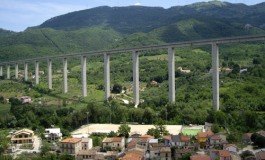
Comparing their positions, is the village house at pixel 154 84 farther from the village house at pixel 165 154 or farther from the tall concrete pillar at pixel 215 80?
the village house at pixel 165 154

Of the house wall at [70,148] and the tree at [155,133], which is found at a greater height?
the tree at [155,133]

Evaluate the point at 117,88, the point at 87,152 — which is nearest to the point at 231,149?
the point at 87,152

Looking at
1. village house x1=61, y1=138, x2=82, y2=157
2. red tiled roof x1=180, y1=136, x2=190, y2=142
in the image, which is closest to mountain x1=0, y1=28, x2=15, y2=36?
village house x1=61, y1=138, x2=82, y2=157

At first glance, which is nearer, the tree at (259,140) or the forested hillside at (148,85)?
the tree at (259,140)

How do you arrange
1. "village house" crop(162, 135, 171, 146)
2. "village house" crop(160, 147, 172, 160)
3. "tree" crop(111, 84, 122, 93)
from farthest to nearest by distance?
"tree" crop(111, 84, 122, 93), "village house" crop(162, 135, 171, 146), "village house" crop(160, 147, 172, 160)

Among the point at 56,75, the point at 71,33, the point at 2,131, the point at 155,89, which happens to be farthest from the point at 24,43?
the point at 2,131

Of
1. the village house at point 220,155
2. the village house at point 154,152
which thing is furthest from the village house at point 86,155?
the village house at point 220,155

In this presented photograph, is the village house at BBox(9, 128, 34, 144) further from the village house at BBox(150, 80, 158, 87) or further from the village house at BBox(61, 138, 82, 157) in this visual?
the village house at BBox(150, 80, 158, 87)

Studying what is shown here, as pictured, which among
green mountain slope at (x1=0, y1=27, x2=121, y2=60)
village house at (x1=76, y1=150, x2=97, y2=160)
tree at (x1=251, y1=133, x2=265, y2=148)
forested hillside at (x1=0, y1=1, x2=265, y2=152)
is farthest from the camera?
green mountain slope at (x1=0, y1=27, x2=121, y2=60)

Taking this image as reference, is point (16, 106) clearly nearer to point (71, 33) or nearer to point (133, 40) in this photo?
point (133, 40)

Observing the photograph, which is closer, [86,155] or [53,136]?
[86,155]

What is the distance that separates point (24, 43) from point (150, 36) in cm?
2950

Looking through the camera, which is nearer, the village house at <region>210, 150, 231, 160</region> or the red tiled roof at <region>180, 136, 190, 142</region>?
the village house at <region>210, 150, 231, 160</region>

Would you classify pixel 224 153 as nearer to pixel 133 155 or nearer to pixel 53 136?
pixel 133 155
